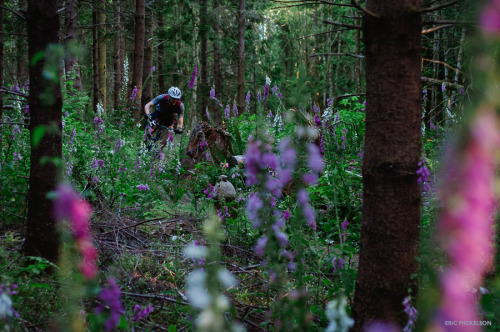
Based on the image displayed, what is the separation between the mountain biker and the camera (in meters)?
8.07

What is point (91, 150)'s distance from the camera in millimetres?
5164

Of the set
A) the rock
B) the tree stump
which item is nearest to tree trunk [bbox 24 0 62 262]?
the rock

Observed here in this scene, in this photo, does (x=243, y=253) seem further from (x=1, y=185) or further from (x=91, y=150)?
(x=91, y=150)

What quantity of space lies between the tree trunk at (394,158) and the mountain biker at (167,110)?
666cm

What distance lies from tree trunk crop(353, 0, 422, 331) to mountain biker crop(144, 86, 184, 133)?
6.66 meters

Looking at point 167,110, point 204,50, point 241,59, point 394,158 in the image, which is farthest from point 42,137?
point 204,50

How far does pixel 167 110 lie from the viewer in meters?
8.27

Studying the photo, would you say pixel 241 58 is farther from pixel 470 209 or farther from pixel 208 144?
pixel 470 209

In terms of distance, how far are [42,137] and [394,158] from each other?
5.85 ft

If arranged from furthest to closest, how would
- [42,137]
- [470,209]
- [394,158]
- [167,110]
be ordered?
[167,110] → [42,137] → [394,158] → [470,209]

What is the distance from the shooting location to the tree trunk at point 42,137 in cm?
202

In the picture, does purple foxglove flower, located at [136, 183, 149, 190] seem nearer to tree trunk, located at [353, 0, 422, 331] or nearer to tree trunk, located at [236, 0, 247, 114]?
tree trunk, located at [353, 0, 422, 331]

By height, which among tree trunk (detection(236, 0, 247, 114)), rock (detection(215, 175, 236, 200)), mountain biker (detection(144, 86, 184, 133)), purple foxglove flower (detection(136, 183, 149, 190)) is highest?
tree trunk (detection(236, 0, 247, 114))

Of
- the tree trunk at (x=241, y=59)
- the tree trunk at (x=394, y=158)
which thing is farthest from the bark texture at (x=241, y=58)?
the tree trunk at (x=394, y=158)
